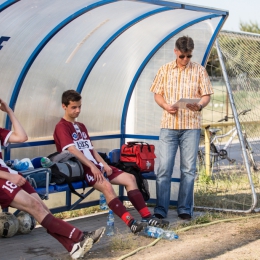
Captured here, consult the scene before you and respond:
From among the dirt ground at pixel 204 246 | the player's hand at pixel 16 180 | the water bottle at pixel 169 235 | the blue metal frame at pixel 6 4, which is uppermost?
the blue metal frame at pixel 6 4

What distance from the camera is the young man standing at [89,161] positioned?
7.27m

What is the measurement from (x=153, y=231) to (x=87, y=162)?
106 centimetres

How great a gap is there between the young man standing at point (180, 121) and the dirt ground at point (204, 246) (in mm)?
712

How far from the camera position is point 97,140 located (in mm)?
8797

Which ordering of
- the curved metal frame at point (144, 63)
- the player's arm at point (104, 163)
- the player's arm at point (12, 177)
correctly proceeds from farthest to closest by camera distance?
the curved metal frame at point (144, 63) < the player's arm at point (104, 163) < the player's arm at point (12, 177)

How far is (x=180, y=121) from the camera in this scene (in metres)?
7.91

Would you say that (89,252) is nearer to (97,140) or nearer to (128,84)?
(97,140)

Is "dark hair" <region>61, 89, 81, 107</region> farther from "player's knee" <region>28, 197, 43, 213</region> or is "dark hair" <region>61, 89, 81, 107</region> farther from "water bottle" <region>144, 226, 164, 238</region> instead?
"player's knee" <region>28, 197, 43, 213</region>

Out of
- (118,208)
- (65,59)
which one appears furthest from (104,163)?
(65,59)

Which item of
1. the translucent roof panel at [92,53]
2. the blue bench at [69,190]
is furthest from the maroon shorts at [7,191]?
the translucent roof panel at [92,53]

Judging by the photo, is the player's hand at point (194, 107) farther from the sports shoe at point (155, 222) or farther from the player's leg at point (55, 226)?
the player's leg at point (55, 226)

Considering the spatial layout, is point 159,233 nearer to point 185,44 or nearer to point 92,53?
point 185,44

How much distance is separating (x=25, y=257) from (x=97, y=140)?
277 cm

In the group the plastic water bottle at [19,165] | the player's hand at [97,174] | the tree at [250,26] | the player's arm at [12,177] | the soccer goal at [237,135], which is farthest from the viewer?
the tree at [250,26]
